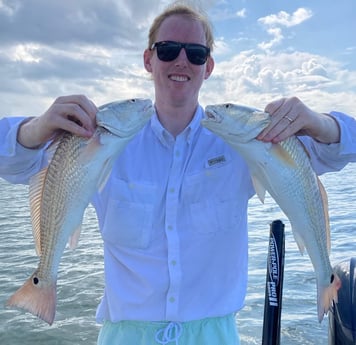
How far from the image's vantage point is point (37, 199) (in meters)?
2.77

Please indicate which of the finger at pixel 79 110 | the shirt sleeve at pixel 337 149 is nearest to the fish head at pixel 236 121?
the shirt sleeve at pixel 337 149

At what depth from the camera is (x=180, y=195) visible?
3.08 meters

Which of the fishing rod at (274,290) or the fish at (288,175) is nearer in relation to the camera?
the fish at (288,175)

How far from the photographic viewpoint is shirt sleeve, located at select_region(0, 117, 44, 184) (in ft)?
9.23

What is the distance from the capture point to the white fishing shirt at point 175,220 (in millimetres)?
2996

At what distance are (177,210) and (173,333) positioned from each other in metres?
0.76

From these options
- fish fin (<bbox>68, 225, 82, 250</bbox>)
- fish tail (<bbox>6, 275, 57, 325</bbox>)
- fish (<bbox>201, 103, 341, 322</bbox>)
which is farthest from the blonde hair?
fish tail (<bbox>6, 275, 57, 325</bbox>)

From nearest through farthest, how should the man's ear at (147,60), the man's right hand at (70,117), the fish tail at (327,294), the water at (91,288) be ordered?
the man's right hand at (70,117)
the fish tail at (327,294)
the man's ear at (147,60)
the water at (91,288)

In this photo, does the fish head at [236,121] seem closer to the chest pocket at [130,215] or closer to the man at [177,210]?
the man at [177,210]

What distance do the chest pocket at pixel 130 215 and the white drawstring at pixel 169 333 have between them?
52 centimetres

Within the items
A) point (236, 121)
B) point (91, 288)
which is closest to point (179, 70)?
point (236, 121)

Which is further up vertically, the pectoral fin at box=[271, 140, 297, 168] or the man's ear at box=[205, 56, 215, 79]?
the man's ear at box=[205, 56, 215, 79]

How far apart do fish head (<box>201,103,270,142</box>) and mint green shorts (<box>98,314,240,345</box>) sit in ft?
3.93

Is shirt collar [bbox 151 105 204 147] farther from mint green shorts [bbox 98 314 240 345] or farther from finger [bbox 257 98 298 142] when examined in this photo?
mint green shorts [bbox 98 314 240 345]
